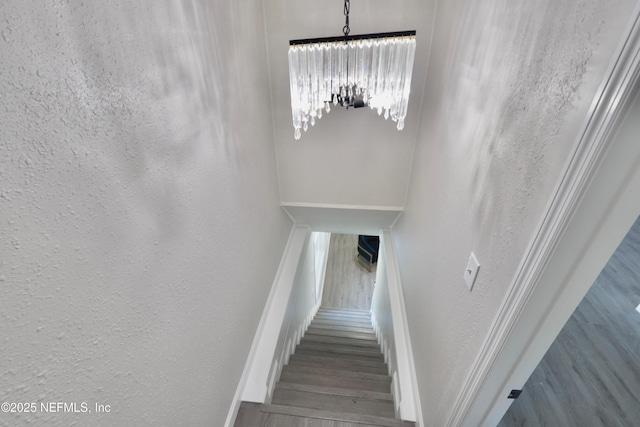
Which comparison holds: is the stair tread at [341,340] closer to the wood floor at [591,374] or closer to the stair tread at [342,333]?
the stair tread at [342,333]

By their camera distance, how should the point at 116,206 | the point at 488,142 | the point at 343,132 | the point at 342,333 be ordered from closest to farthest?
the point at 116,206 < the point at 488,142 < the point at 343,132 < the point at 342,333

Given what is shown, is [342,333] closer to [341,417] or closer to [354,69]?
[341,417]

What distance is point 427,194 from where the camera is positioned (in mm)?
1904

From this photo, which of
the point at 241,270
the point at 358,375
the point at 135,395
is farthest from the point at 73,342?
the point at 358,375

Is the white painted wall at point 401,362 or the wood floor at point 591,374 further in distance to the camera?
the white painted wall at point 401,362

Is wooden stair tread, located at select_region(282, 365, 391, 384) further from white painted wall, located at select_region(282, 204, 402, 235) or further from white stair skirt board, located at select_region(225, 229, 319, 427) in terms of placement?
white painted wall, located at select_region(282, 204, 402, 235)

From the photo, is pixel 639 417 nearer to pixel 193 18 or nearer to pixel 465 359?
pixel 465 359

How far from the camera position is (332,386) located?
2.51 m

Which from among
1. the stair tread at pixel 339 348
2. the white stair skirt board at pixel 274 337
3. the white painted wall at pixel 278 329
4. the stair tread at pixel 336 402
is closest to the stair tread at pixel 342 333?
the white painted wall at pixel 278 329

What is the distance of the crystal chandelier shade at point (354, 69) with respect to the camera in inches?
55.1

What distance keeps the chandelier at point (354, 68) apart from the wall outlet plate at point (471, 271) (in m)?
0.92

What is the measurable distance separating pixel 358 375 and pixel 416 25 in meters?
2.97

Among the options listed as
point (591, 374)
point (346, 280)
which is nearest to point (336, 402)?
point (591, 374)

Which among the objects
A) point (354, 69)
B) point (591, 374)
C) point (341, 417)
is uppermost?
point (354, 69)
